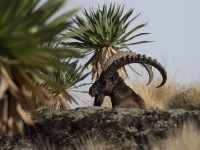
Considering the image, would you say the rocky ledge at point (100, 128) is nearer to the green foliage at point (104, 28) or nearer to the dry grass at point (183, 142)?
the dry grass at point (183, 142)

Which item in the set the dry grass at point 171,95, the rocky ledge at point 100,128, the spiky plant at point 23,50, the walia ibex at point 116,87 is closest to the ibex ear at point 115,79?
the walia ibex at point 116,87

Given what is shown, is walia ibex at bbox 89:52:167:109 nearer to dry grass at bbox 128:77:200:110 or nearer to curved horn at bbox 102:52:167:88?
curved horn at bbox 102:52:167:88

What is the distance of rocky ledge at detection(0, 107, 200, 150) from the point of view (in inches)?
350

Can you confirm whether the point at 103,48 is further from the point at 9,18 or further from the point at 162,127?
the point at 9,18

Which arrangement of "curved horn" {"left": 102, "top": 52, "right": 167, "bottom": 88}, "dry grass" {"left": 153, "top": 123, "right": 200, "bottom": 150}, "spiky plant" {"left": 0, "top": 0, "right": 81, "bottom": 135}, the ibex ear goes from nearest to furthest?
"spiky plant" {"left": 0, "top": 0, "right": 81, "bottom": 135} < "dry grass" {"left": 153, "top": 123, "right": 200, "bottom": 150} < "curved horn" {"left": 102, "top": 52, "right": 167, "bottom": 88} < the ibex ear

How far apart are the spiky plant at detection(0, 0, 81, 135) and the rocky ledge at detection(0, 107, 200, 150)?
139 inches

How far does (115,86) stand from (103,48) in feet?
18.5

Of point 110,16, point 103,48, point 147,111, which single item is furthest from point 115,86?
point 110,16

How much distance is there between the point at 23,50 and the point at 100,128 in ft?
14.4

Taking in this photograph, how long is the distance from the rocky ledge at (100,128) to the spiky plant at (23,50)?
3527 millimetres

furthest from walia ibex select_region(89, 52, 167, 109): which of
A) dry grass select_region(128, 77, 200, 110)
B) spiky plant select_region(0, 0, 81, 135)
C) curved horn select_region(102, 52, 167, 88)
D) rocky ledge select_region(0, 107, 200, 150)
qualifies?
spiky plant select_region(0, 0, 81, 135)

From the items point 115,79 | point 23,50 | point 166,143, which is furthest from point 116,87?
point 23,50

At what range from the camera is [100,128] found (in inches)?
362

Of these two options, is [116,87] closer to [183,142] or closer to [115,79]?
[115,79]
